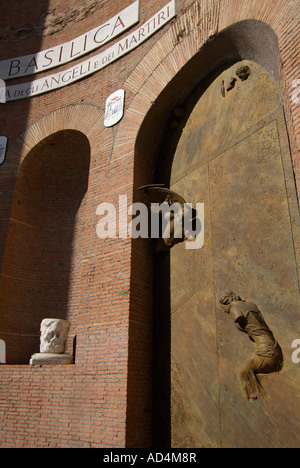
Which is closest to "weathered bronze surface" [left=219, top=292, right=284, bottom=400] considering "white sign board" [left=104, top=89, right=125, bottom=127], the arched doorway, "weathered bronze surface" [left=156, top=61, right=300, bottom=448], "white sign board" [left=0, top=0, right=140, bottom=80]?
"weathered bronze surface" [left=156, top=61, right=300, bottom=448]

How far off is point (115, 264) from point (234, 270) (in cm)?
158

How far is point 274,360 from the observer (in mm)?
3416

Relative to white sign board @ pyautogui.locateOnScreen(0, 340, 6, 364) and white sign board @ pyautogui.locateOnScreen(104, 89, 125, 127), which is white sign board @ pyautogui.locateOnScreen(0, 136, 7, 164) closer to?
white sign board @ pyautogui.locateOnScreen(104, 89, 125, 127)

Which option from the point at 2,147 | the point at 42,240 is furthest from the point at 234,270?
the point at 2,147

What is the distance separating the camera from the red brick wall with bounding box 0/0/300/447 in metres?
4.16

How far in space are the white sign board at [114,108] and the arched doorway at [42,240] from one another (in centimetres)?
78

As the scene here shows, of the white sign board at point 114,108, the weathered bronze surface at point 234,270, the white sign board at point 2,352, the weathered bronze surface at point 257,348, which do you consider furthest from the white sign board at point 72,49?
the white sign board at point 2,352

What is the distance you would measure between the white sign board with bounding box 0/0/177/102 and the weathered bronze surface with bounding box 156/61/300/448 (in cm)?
144

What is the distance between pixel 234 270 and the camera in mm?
4078

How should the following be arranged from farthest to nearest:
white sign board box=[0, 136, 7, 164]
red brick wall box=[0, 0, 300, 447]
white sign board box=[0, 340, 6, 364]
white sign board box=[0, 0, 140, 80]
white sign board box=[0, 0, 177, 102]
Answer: white sign board box=[0, 136, 7, 164] → white sign board box=[0, 0, 140, 80] → white sign board box=[0, 340, 6, 364] → white sign board box=[0, 0, 177, 102] → red brick wall box=[0, 0, 300, 447]

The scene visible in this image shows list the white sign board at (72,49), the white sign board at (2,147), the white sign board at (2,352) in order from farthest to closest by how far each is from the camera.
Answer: the white sign board at (2,147), the white sign board at (72,49), the white sign board at (2,352)

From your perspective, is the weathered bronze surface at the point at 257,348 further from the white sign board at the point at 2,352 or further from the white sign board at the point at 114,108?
the white sign board at the point at 2,352

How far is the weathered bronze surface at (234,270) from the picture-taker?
348 cm

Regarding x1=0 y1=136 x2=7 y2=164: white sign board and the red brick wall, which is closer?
the red brick wall
